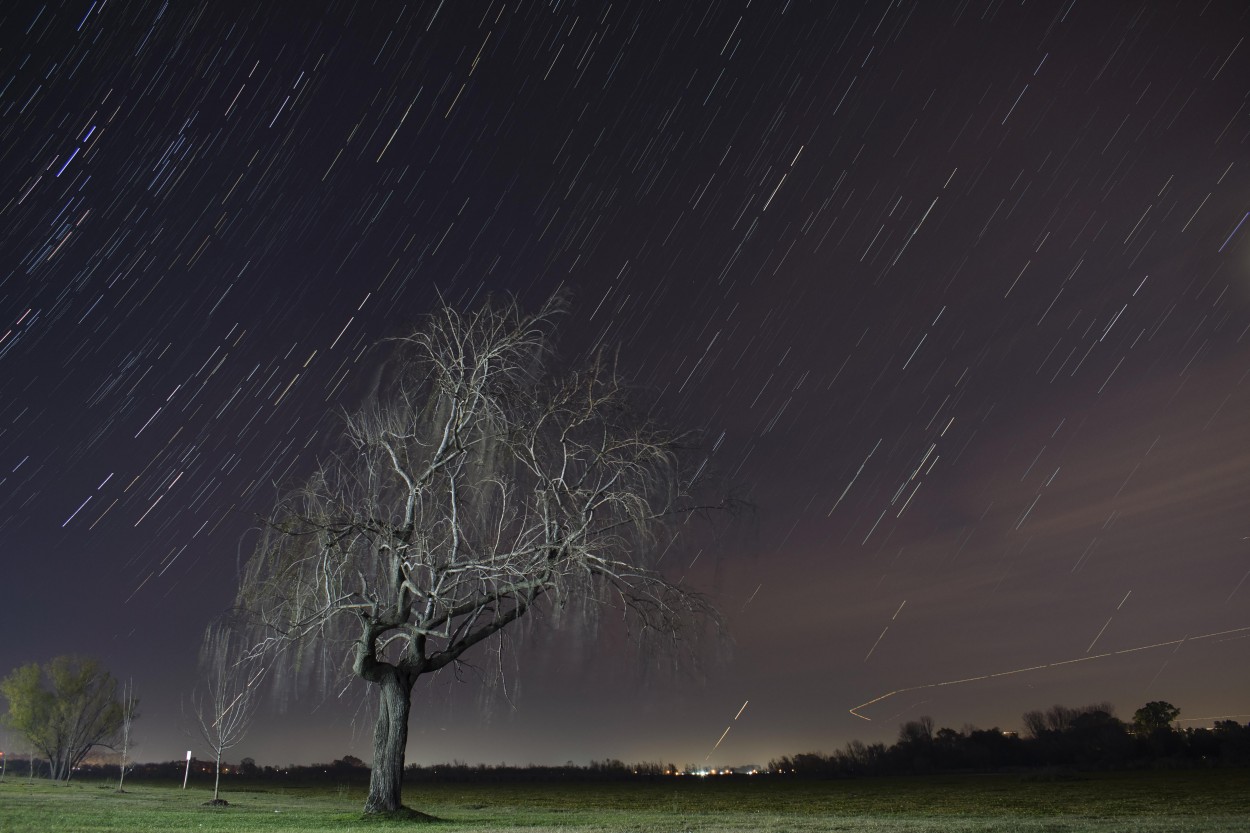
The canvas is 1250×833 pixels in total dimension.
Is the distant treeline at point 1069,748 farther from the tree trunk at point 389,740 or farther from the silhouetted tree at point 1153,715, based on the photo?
the tree trunk at point 389,740

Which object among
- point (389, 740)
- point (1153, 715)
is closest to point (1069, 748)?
point (1153, 715)

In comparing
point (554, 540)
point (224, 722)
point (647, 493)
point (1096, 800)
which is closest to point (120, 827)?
point (554, 540)

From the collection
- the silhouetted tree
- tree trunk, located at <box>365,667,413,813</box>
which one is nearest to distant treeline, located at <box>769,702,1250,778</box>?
the silhouetted tree

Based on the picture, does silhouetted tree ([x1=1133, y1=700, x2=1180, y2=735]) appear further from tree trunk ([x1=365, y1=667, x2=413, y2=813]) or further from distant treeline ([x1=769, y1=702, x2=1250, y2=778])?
tree trunk ([x1=365, y1=667, x2=413, y2=813])

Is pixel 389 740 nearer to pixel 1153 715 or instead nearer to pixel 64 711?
pixel 64 711

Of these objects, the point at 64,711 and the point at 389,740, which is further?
the point at 64,711

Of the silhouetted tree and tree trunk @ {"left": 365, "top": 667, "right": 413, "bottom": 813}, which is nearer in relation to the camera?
tree trunk @ {"left": 365, "top": 667, "right": 413, "bottom": 813}

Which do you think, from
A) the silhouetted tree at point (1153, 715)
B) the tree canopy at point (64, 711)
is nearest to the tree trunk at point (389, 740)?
the tree canopy at point (64, 711)

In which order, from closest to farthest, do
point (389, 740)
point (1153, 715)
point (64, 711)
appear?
point (389, 740), point (64, 711), point (1153, 715)

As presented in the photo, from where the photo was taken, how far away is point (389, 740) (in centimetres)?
2206

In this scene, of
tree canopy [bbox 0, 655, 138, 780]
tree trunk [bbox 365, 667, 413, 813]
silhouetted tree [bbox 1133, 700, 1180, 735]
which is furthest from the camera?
silhouetted tree [bbox 1133, 700, 1180, 735]

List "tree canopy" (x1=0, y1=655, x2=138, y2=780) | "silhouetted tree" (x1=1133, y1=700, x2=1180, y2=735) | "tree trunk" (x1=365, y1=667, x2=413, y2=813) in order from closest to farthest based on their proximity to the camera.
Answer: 1. "tree trunk" (x1=365, y1=667, x2=413, y2=813)
2. "tree canopy" (x1=0, y1=655, x2=138, y2=780)
3. "silhouetted tree" (x1=1133, y1=700, x2=1180, y2=735)

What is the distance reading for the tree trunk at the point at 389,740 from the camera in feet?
70.8

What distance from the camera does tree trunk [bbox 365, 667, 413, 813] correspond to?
70.8 feet
